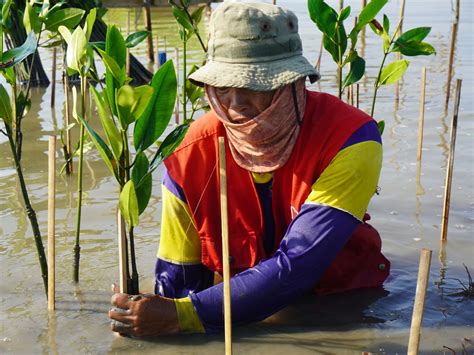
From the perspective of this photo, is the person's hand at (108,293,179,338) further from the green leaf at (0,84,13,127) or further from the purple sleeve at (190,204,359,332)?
the green leaf at (0,84,13,127)

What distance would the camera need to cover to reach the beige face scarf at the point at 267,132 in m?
2.65

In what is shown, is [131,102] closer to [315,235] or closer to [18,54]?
[18,54]

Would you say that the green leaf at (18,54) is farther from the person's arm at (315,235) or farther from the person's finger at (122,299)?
the person's arm at (315,235)

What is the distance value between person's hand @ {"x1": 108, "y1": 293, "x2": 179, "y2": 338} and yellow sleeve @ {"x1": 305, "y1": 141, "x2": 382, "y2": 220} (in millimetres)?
585

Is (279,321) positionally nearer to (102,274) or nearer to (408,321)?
(408,321)

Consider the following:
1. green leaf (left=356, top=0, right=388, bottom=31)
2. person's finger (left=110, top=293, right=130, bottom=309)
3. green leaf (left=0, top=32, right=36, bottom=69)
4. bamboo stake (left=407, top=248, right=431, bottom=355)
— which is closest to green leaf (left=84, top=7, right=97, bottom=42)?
green leaf (left=0, top=32, right=36, bottom=69)

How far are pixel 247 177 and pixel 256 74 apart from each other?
0.42m

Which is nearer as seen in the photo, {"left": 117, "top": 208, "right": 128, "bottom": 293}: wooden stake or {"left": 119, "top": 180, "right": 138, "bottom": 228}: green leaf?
{"left": 119, "top": 180, "right": 138, "bottom": 228}: green leaf

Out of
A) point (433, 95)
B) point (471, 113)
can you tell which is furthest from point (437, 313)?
point (433, 95)

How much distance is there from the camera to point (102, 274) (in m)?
3.51

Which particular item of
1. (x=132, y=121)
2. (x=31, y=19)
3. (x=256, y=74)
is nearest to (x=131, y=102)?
(x=132, y=121)

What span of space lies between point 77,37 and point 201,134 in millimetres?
544

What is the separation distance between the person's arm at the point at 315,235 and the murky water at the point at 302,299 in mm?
220

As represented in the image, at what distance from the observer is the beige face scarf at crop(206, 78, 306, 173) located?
2.65m
